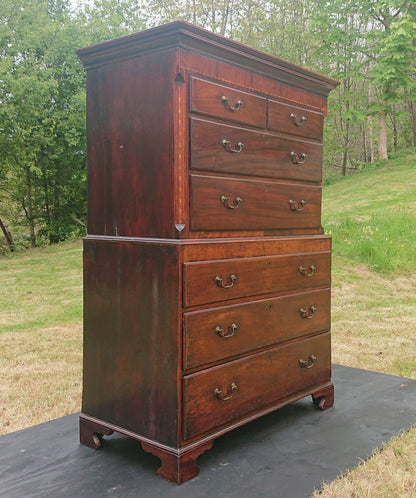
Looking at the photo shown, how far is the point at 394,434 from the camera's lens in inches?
109

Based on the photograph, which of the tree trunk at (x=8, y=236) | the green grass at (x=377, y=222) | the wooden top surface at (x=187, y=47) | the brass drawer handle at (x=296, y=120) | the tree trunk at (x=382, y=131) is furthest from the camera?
the tree trunk at (x=382, y=131)

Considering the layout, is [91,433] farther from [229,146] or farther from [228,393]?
[229,146]

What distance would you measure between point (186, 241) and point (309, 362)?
1298 mm

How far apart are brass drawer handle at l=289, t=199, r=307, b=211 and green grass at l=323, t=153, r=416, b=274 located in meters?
4.52

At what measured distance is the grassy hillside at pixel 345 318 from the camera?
278cm

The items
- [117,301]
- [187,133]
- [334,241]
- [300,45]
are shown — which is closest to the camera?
[187,133]

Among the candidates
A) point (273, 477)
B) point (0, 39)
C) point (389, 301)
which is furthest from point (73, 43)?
point (273, 477)

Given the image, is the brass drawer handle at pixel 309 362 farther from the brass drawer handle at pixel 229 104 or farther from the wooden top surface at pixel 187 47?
the wooden top surface at pixel 187 47

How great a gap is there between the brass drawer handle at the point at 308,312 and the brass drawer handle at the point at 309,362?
243 mm

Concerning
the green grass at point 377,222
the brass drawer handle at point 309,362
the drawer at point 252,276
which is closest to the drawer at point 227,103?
the drawer at point 252,276

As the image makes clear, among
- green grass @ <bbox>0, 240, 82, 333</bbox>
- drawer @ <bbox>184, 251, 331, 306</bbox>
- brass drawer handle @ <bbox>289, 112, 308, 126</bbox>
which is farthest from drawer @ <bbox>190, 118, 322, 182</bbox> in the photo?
green grass @ <bbox>0, 240, 82, 333</bbox>

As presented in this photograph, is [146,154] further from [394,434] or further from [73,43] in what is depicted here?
[73,43]

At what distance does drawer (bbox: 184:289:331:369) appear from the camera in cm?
228

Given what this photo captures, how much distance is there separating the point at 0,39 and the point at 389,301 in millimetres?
11821
